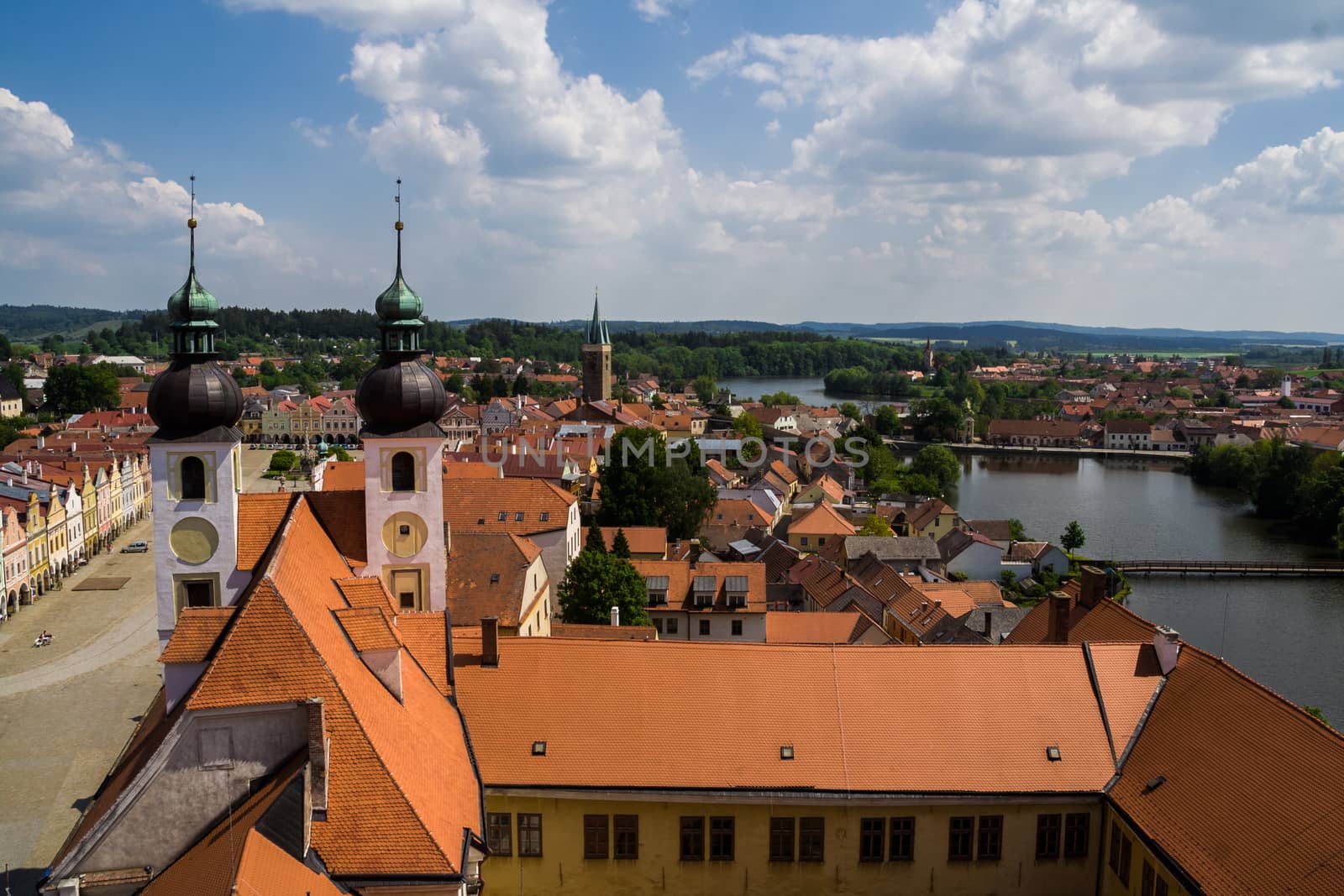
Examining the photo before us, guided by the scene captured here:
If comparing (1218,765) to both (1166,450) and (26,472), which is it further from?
(1166,450)

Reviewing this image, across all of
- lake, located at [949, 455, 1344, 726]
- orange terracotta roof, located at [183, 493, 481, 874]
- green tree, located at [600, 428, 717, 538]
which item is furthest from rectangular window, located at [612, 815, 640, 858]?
green tree, located at [600, 428, 717, 538]

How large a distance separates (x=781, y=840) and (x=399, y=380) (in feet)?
40.3

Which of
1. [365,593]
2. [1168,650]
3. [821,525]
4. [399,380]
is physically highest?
[399,380]

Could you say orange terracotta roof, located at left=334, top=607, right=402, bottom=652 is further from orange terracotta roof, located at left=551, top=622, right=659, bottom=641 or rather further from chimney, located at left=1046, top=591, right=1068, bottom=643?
chimney, located at left=1046, top=591, right=1068, bottom=643

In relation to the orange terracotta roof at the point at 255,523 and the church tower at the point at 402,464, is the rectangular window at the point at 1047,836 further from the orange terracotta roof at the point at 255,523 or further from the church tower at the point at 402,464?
the orange terracotta roof at the point at 255,523

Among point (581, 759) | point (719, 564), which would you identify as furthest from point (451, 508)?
point (581, 759)

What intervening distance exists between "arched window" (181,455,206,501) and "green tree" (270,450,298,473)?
72.9 meters

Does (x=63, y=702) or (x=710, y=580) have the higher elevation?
(x=710, y=580)

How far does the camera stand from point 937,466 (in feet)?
292

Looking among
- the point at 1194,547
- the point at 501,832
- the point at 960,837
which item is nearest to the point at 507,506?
the point at 501,832

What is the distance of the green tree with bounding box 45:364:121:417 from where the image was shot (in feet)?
404

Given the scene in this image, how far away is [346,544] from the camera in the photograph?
22.7m

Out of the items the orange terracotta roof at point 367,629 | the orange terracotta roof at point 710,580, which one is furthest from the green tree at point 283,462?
the orange terracotta roof at point 367,629

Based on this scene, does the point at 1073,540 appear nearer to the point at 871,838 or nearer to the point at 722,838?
the point at 871,838
